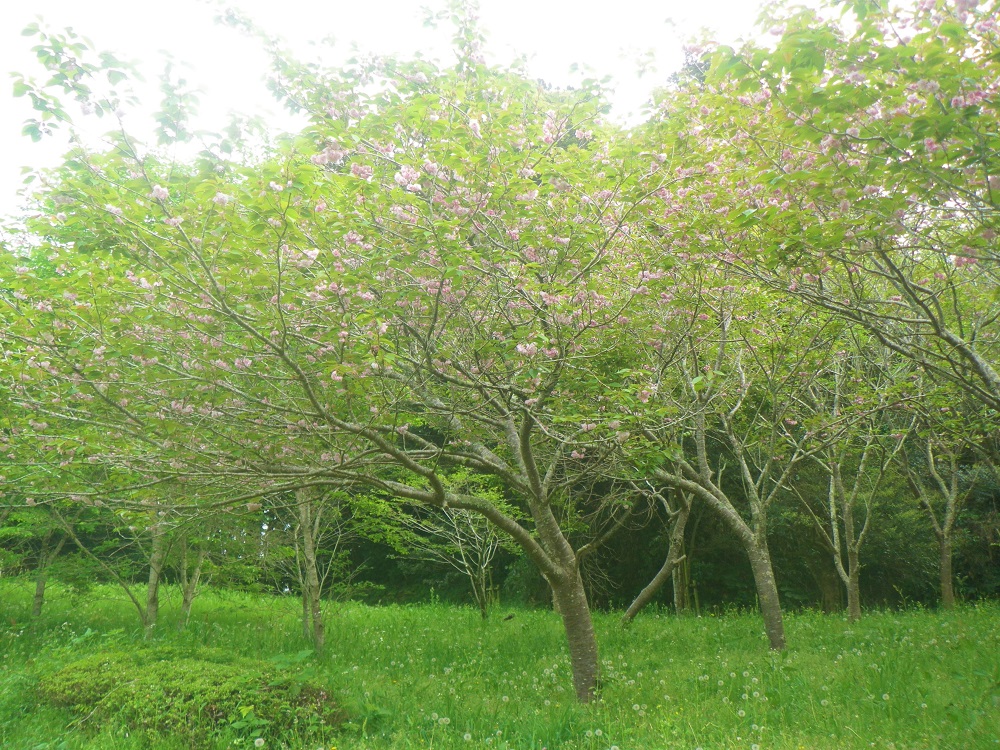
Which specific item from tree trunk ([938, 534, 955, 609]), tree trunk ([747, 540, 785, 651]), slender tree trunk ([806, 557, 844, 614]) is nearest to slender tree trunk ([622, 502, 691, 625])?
tree trunk ([747, 540, 785, 651])

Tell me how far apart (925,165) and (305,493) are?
848cm

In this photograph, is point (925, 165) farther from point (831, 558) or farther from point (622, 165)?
point (831, 558)

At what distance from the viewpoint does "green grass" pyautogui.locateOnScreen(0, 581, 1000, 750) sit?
4.94m

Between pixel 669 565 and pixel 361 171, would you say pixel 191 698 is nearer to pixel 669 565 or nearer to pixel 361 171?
pixel 361 171

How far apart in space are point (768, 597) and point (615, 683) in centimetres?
291

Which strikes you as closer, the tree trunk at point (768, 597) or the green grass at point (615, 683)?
the green grass at point (615, 683)

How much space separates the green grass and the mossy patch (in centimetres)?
13

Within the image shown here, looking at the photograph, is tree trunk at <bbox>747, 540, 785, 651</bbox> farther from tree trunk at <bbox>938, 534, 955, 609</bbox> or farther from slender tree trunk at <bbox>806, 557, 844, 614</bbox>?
slender tree trunk at <bbox>806, 557, 844, 614</bbox>

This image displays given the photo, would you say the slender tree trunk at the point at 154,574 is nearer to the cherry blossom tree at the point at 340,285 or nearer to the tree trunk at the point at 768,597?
the cherry blossom tree at the point at 340,285

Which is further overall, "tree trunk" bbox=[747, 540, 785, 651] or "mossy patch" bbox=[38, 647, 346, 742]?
"tree trunk" bbox=[747, 540, 785, 651]

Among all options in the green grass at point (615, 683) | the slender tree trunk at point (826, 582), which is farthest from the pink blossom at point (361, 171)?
the slender tree trunk at point (826, 582)

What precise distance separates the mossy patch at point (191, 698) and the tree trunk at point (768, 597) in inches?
220

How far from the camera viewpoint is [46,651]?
29.6ft

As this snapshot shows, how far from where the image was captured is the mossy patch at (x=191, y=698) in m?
5.53
